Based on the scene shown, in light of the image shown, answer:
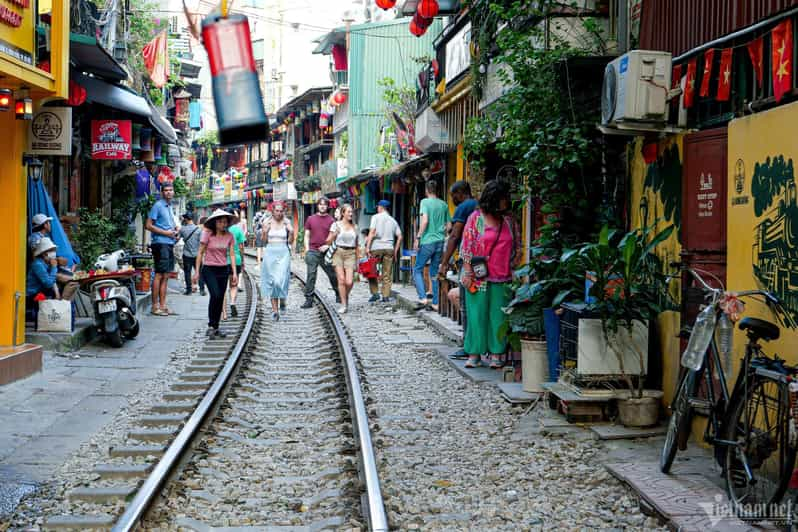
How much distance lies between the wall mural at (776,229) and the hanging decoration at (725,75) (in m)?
0.81

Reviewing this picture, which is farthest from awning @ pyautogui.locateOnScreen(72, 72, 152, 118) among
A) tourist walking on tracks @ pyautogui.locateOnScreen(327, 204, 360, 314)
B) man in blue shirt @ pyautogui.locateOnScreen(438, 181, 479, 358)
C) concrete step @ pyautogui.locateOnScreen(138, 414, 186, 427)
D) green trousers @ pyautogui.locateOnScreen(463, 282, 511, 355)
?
concrete step @ pyautogui.locateOnScreen(138, 414, 186, 427)

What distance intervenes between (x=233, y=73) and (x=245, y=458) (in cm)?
320

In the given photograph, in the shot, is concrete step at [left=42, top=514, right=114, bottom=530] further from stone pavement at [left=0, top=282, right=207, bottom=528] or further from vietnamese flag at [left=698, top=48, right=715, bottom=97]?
vietnamese flag at [left=698, top=48, right=715, bottom=97]

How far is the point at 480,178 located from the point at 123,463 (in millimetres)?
9773

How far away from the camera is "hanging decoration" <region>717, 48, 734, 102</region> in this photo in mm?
6465

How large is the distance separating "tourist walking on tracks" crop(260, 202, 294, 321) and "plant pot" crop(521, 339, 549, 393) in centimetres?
732

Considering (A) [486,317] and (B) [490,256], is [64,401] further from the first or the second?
(B) [490,256]

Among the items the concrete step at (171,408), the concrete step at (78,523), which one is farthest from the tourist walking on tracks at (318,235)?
the concrete step at (78,523)

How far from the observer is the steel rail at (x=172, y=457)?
4845mm

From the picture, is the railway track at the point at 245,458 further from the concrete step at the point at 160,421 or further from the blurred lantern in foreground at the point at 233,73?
the blurred lantern in foreground at the point at 233,73

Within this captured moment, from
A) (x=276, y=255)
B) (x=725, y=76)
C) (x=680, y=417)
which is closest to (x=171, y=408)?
(x=680, y=417)

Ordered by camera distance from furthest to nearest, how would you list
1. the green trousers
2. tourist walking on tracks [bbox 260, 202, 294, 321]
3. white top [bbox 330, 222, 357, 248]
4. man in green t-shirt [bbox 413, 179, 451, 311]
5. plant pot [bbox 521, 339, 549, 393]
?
white top [bbox 330, 222, 357, 248]
tourist walking on tracks [bbox 260, 202, 294, 321]
man in green t-shirt [bbox 413, 179, 451, 311]
the green trousers
plant pot [bbox 521, 339, 549, 393]

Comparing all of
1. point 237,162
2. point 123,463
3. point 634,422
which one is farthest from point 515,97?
point 237,162

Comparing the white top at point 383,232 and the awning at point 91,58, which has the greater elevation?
the awning at point 91,58
